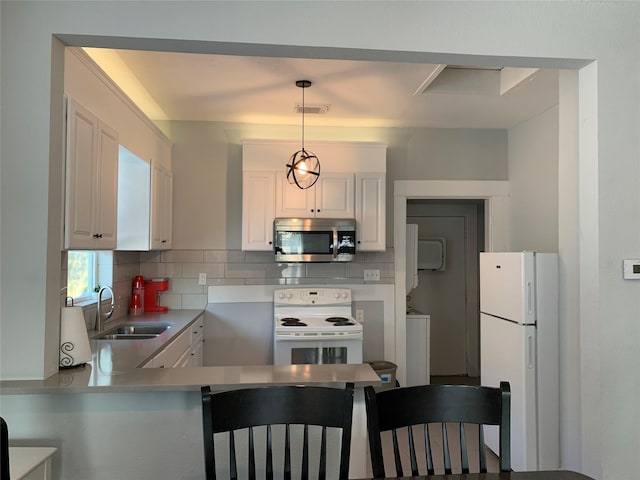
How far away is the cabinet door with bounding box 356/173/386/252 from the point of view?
3.86m

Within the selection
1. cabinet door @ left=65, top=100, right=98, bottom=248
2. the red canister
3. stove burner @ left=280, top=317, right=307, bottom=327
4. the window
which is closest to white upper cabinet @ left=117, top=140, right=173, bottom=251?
the window

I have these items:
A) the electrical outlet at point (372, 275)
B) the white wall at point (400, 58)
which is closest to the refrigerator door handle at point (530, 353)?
the white wall at point (400, 58)

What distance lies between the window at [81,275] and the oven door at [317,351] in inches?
55.2

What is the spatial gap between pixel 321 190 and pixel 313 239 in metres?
0.44

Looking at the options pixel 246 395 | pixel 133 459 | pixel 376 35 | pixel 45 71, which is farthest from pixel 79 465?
pixel 376 35

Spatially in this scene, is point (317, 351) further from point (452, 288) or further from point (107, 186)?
point (452, 288)

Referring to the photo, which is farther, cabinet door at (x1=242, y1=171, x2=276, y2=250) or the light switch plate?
cabinet door at (x1=242, y1=171, x2=276, y2=250)

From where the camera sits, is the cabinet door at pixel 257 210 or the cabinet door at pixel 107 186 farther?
the cabinet door at pixel 257 210

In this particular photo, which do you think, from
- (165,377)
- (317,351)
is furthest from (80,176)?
(317,351)

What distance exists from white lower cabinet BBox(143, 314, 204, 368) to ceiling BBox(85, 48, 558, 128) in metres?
1.71

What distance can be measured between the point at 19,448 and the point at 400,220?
3.22 m

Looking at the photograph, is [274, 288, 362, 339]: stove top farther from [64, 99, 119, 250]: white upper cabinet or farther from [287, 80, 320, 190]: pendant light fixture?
[64, 99, 119, 250]: white upper cabinet

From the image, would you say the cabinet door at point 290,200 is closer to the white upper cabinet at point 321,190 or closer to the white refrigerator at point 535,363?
the white upper cabinet at point 321,190

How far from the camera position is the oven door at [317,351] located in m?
3.47
